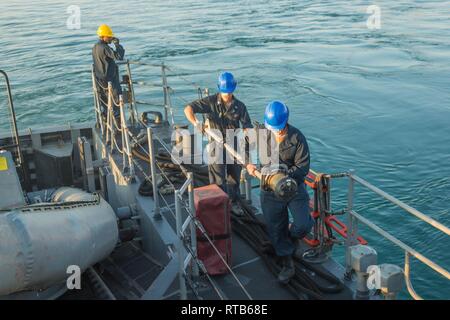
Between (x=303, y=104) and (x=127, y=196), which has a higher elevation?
(x=127, y=196)

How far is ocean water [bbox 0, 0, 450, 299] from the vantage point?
13.4 m

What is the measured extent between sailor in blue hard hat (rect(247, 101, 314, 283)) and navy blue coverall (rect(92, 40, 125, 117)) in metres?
5.46

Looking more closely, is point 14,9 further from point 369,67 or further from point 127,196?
point 127,196

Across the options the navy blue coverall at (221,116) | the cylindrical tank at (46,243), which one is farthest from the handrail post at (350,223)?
the cylindrical tank at (46,243)

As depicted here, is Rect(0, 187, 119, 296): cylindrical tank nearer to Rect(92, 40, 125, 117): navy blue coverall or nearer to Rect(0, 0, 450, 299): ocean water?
Rect(92, 40, 125, 117): navy blue coverall

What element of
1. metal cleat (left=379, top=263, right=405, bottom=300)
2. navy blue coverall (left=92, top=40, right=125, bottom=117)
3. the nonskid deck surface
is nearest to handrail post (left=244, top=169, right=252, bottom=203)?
the nonskid deck surface

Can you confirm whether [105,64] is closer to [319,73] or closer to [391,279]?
[391,279]

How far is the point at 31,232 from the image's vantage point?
494cm

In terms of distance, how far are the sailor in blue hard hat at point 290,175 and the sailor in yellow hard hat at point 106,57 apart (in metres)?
5.51

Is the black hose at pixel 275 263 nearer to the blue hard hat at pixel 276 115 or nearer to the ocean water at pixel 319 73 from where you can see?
the blue hard hat at pixel 276 115

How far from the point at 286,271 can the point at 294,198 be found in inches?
29.5

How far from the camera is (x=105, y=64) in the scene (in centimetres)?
1009
